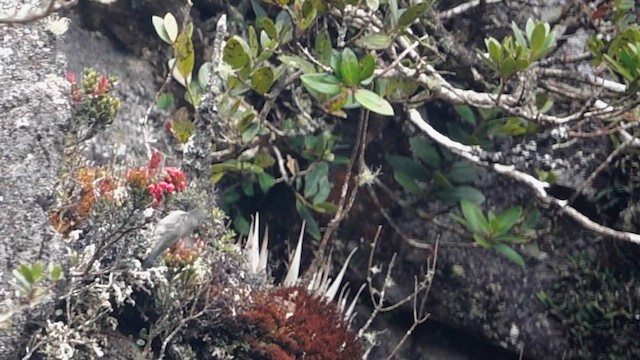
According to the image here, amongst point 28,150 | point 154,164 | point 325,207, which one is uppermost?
point 28,150

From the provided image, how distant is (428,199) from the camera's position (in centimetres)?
410

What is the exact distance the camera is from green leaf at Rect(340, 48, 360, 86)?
10.6ft

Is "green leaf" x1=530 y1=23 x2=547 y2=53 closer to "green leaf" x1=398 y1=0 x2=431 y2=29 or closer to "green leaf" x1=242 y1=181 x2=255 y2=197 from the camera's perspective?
"green leaf" x1=398 y1=0 x2=431 y2=29

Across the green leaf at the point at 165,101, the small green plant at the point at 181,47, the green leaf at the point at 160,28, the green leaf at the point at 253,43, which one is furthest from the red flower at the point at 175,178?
the green leaf at the point at 165,101

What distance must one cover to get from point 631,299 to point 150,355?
2161 millimetres

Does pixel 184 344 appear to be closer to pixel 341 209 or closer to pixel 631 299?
pixel 341 209

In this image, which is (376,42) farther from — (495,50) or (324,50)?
(495,50)

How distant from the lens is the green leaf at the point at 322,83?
3.25m

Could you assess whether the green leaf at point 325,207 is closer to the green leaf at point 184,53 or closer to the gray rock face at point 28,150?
the green leaf at point 184,53

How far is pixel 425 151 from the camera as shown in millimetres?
4004

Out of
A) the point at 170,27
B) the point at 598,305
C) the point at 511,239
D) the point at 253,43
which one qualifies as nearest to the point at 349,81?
the point at 253,43

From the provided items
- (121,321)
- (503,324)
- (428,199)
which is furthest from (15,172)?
(503,324)

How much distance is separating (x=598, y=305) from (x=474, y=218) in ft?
2.36

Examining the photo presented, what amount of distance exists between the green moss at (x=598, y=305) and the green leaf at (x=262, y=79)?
5.39ft
